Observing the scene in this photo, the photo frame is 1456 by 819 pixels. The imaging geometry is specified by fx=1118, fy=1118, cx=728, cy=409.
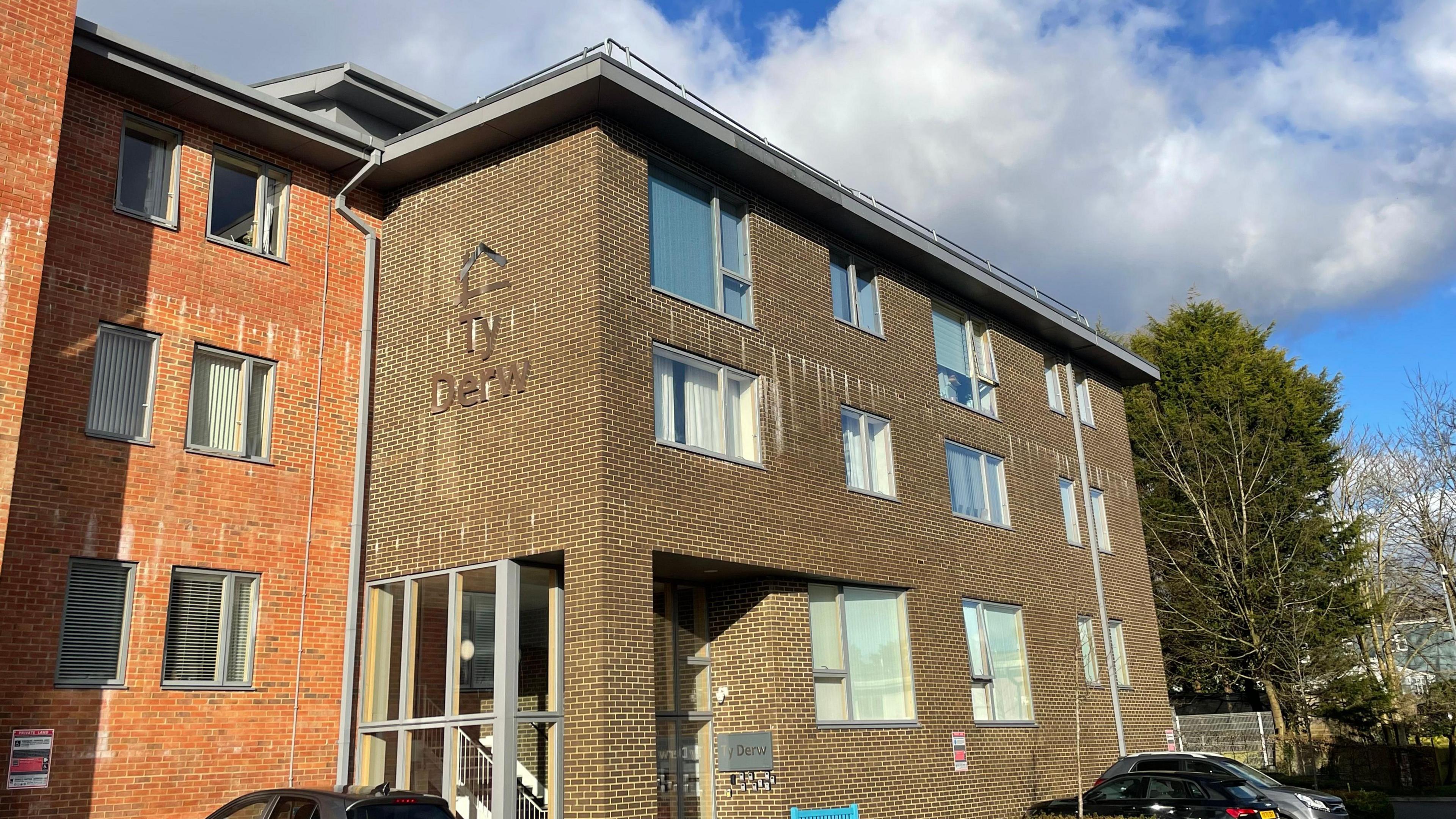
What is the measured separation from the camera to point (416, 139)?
53.2ft

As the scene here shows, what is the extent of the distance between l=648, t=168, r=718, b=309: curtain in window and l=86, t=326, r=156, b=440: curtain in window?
6.64 metres

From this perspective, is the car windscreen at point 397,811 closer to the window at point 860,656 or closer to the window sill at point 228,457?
the window sill at point 228,457

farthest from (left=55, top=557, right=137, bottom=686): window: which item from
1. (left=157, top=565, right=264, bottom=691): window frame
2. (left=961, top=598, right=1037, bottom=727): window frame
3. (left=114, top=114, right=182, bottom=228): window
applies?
(left=961, top=598, right=1037, bottom=727): window frame

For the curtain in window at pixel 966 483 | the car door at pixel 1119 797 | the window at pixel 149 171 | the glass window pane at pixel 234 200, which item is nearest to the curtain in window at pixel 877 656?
the curtain in window at pixel 966 483

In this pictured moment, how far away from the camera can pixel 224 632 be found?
14.2 meters

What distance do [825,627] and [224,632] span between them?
8432mm

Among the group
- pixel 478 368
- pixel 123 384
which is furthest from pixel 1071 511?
pixel 123 384

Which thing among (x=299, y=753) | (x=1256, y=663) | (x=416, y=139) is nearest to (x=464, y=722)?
(x=299, y=753)

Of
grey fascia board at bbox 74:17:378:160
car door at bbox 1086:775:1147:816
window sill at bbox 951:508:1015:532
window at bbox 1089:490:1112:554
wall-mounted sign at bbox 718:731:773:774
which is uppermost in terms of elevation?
grey fascia board at bbox 74:17:378:160

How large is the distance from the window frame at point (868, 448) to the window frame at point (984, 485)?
1791 mm

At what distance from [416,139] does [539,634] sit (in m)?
7.38

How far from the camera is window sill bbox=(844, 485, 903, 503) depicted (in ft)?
58.9

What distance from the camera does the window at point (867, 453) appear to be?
1831 cm

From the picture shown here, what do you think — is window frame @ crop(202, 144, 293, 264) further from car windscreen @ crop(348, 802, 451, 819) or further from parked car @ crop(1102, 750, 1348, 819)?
parked car @ crop(1102, 750, 1348, 819)
